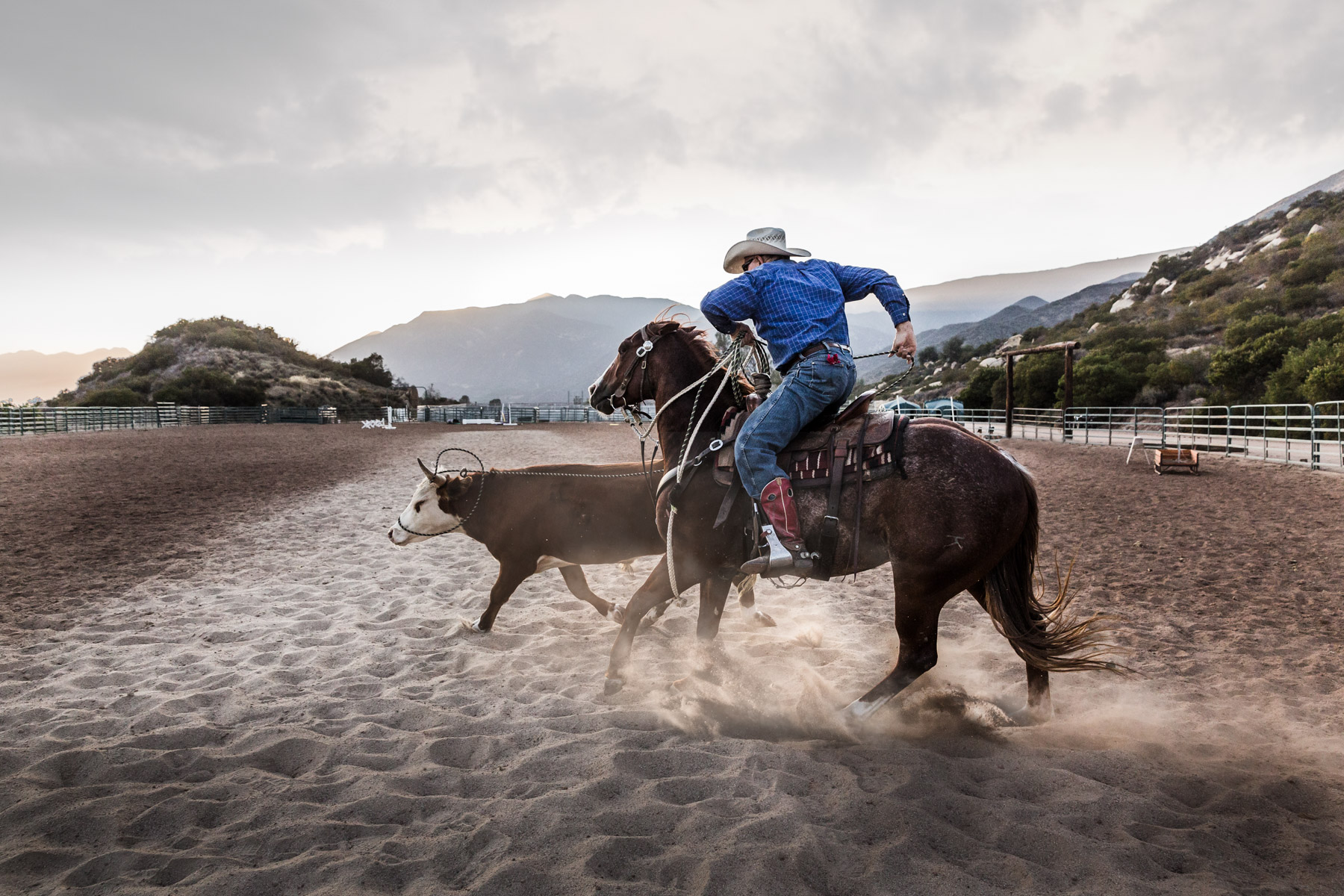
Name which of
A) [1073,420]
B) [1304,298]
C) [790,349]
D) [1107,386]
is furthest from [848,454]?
[1304,298]

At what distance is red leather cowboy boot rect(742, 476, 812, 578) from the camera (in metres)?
3.69

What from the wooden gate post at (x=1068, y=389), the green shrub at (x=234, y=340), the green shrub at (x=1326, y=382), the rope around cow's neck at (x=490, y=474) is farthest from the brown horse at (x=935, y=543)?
the green shrub at (x=234, y=340)

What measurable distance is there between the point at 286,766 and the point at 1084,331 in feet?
240

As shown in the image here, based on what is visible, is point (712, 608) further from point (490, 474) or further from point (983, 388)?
point (983, 388)

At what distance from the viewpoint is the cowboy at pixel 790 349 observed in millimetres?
3734

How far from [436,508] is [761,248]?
3.77m

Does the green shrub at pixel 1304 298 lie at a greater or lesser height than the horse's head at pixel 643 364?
greater

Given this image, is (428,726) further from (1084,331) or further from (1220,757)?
(1084,331)

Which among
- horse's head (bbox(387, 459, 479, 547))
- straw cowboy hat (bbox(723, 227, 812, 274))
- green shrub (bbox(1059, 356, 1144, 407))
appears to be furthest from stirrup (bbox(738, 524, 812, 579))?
green shrub (bbox(1059, 356, 1144, 407))

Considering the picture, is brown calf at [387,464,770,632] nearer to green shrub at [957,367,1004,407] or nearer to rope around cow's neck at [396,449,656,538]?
rope around cow's neck at [396,449,656,538]

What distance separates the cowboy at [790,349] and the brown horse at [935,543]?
8.3 inches

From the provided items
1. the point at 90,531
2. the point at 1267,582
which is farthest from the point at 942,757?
the point at 90,531

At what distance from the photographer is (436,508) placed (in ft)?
20.1

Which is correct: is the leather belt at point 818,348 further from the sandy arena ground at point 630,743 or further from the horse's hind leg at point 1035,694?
the sandy arena ground at point 630,743
